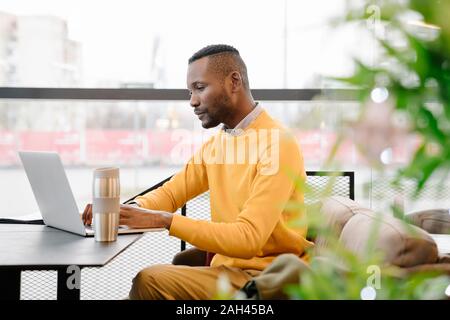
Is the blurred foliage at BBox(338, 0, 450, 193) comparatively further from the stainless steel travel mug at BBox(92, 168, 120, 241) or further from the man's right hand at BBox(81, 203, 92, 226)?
the man's right hand at BBox(81, 203, 92, 226)

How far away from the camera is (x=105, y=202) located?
1.21 metres

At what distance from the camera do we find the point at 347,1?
0.42 meters

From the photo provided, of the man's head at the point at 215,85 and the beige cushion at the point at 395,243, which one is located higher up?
the man's head at the point at 215,85

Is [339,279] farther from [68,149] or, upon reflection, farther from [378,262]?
[68,149]

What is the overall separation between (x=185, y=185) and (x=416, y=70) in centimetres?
→ 129

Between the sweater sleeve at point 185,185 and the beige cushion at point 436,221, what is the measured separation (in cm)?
90

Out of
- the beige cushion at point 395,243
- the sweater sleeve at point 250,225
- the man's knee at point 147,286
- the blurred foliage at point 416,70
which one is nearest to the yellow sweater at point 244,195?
the sweater sleeve at point 250,225

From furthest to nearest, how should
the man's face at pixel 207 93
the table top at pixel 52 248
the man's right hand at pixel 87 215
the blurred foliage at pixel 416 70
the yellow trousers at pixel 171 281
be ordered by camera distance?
the man's face at pixel 207 93 < the man's right hand at pixel 87 215 < the yellow trousers at pixel 171 281 < the table top at pixel 52 248 < the blurred foliage at pixel 416 70

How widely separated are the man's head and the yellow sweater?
8 centimetres

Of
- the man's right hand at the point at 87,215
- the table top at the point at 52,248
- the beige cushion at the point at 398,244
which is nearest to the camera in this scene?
the beige cushion at the point at 398,244

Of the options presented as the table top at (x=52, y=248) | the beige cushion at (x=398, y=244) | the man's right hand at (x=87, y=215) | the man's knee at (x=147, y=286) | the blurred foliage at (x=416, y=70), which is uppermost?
the blurred foliage at (x=416, y=70)

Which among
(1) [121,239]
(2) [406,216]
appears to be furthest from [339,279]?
(1) [121,239]

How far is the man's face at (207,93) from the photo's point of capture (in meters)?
1.54

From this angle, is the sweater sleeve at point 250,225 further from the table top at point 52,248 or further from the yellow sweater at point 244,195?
the table top at point 52,248
